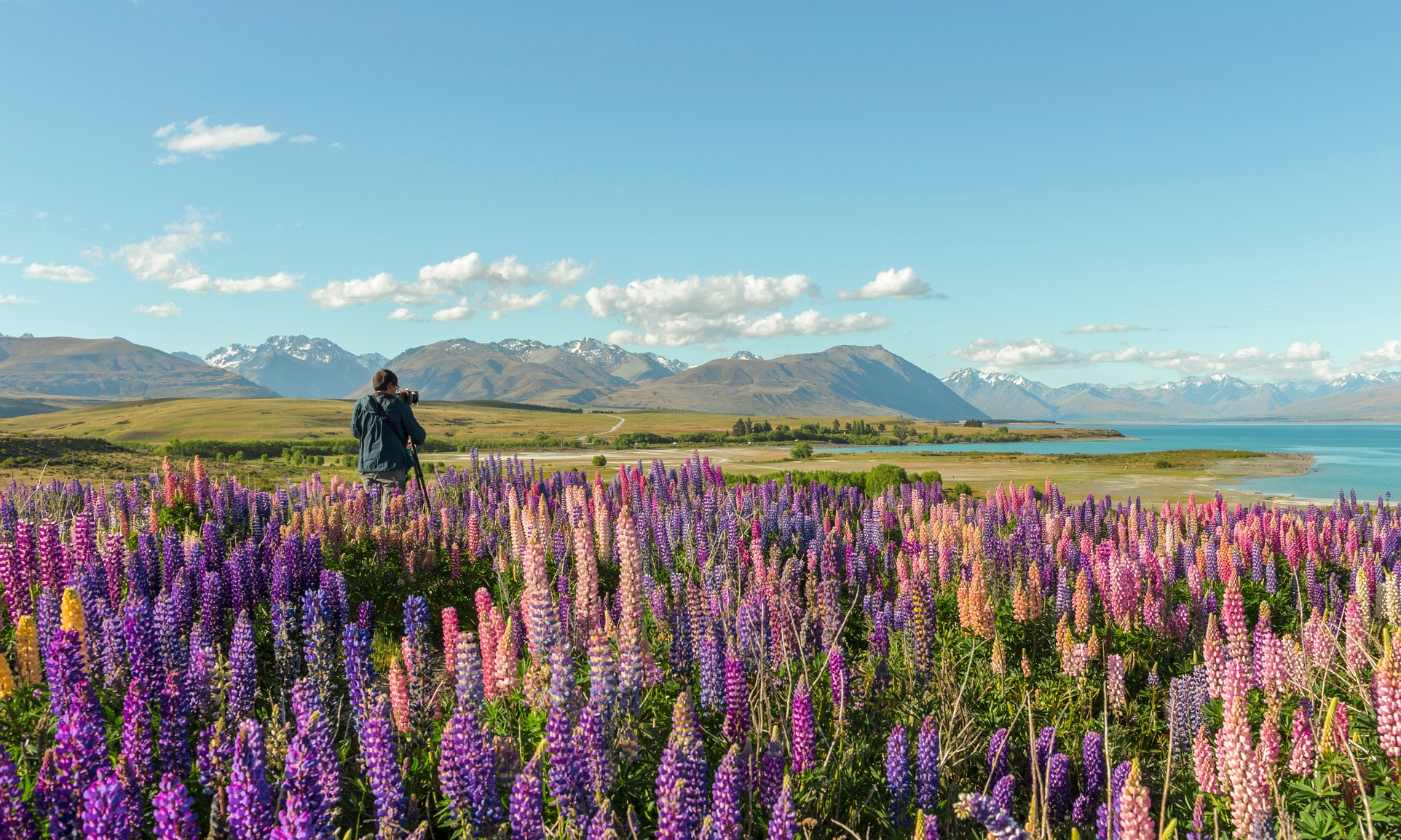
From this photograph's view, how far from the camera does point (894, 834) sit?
396 cm

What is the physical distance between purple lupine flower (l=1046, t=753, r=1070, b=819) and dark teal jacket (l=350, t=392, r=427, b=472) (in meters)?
10.4

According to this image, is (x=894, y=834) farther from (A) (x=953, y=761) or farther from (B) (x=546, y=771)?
(B) (x=546, y=771)

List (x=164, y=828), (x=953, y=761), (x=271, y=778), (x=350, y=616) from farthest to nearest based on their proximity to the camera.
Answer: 1. (x=350, y=616)
2. (x=953, y=761)
3. (x=271, y=778)
4. (x=164, y=828)

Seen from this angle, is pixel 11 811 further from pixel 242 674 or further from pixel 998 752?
pixel 998 752

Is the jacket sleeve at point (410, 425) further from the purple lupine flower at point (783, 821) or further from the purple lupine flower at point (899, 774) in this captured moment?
the purple lupine flower at point (783, 821)

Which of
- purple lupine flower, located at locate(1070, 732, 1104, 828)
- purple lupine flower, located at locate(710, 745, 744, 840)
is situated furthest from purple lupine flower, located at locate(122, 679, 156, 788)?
purple lupine flower, located at locate(1070, 732, 1104, 828)

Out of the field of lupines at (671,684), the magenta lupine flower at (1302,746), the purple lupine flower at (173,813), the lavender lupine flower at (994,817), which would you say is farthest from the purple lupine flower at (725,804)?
the magenta lupine flower at (1302,746)

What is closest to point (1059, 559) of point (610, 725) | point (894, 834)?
point (894, 834)

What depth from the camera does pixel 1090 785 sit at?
14.8 ft

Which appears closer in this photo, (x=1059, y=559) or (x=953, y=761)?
(x=953, y=761)

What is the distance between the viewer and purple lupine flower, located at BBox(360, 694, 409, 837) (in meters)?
3.13

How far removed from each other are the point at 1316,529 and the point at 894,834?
12.0 metres

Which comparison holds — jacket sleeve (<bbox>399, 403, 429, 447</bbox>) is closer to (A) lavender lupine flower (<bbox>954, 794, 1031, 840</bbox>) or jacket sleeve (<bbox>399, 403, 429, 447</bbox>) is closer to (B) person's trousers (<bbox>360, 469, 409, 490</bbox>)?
(B) person's trousers (<bbox>360, 469, 409, 490</bbox>)

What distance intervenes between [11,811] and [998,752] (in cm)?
450
